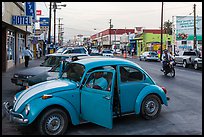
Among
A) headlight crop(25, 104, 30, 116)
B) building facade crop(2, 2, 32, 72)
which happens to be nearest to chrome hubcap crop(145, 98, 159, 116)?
headlight crop(25, 104, 30, 116)

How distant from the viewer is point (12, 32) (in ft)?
79.8

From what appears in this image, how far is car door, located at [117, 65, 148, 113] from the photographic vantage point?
6.62 metres

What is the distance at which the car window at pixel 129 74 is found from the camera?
265 inches

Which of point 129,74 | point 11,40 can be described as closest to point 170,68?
point 129,74

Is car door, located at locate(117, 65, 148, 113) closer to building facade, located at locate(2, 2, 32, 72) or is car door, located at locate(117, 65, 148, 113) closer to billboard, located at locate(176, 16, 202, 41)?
building facade, located at locate(2, 2, 32, 72)

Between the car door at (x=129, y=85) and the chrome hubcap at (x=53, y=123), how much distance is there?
162 cm

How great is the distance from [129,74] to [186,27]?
4106cm

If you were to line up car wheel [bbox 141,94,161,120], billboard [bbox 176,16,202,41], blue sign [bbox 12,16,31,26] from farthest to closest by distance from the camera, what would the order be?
billboard [bbox 176,16,202,41] → blue sign [bbox 12,16,31,26] → car wheel [bbox 141,94,161,120]

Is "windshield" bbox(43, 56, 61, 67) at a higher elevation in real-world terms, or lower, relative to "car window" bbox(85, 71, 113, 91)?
higher

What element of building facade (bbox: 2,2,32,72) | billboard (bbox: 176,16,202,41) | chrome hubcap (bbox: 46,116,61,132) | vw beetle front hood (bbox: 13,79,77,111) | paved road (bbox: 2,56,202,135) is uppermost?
billboard (bbox: 176,16,202,41)

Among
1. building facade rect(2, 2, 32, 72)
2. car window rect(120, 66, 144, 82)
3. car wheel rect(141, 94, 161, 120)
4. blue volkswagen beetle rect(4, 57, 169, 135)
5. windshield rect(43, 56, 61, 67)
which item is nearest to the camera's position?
blue volkswagen beetle rect(4, 57, 169, 135)

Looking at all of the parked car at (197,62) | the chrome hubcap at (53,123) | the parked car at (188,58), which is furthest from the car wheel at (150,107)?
the parked car at (188,58)

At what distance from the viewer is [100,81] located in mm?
6105

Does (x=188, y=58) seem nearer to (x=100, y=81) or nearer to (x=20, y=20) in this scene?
(x=20, y=20)
